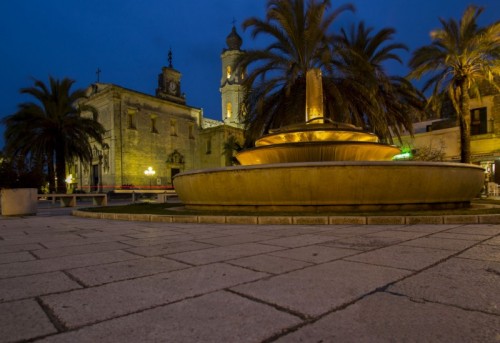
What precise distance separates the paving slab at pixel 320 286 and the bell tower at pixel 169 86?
3893 centimetres

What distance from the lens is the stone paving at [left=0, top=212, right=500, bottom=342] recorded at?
1494mm

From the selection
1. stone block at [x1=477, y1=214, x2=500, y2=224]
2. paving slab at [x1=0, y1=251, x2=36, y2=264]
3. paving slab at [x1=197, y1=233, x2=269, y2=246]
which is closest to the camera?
paving slab at [x1=0, y1=251, x2=36, y2=264]

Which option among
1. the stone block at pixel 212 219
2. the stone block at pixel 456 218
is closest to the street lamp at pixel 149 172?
the stone block at pixel 212 219

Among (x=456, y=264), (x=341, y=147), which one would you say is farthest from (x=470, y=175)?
(x=456, y=264)

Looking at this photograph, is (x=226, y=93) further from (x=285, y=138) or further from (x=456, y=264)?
(x=456, y=264)

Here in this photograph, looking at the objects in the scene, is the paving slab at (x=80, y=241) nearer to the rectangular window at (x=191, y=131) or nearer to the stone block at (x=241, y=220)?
the stone block at (x=241, y=220)

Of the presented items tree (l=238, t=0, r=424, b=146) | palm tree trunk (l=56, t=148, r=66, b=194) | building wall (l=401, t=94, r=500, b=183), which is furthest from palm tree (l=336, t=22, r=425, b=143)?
palm tree trunk (l=56, t=148, r=66, b=194)

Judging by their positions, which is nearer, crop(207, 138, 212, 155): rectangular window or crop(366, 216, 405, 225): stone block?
crop(366, 216, 405, 225): stone block

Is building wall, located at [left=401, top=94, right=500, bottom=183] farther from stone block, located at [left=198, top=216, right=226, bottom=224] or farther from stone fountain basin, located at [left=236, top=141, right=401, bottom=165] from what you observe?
stone block, located at [left=198, top=216, right=226, bottom=224]

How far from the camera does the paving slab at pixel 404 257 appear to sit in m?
2.67

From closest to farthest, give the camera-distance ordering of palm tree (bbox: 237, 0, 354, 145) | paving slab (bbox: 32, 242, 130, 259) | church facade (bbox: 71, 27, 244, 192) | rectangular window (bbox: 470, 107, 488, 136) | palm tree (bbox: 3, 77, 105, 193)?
paving slab (bbox: 32, 242, 130, 259) → palm tree (bbox: 237, 0, 354, 145) → palm tree (bbox: 3, 77, 105, 193) → rectangular window (bbox: 470, 107, 488, 136) → church facade (bbox: 71, 27, 244, 192)

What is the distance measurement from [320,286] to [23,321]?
1.61 metres

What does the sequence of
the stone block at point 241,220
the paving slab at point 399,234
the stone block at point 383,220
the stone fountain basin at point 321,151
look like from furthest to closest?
the stone fountain basin at point 321,151 < the stone block at point 241,220 < the stone block at point 383,220 < the paving slab at point 399,234

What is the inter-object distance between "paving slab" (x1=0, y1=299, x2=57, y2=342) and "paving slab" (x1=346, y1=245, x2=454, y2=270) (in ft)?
7.33
